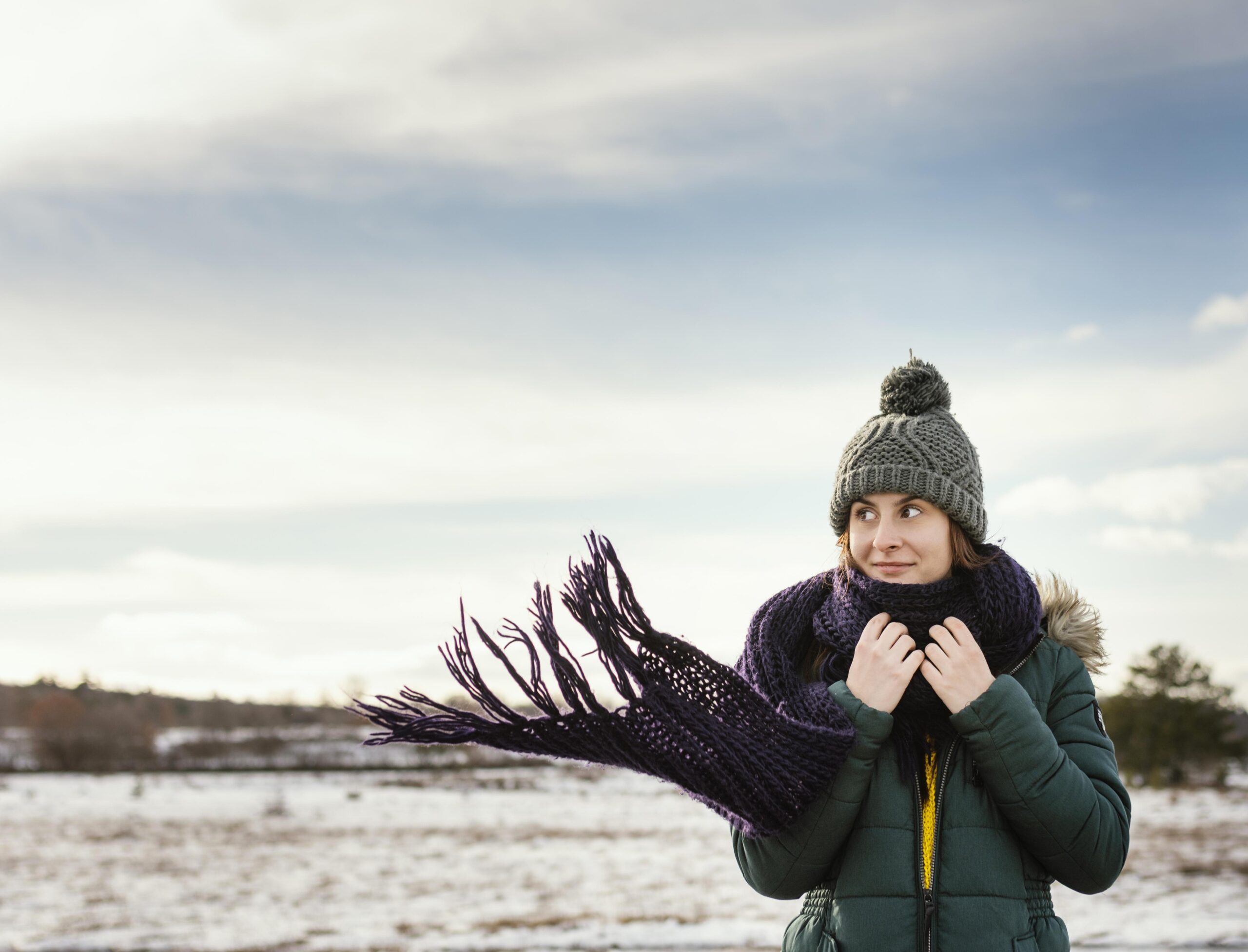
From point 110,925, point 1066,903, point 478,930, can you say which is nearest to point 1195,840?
point 1066,903

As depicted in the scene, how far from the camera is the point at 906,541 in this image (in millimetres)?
1861

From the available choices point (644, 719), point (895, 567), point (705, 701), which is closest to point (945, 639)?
point (895, 567)

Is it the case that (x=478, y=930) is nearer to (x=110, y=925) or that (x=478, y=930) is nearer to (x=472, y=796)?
(x=110, y=925)

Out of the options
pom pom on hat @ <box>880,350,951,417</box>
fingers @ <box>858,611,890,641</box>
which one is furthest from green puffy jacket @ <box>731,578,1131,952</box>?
pom pom on hat @ <box>880,350,951,417</box>

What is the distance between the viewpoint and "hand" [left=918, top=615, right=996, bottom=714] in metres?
1.69

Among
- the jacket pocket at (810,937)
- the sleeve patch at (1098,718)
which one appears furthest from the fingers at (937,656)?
the jacket pocket at (810,937)

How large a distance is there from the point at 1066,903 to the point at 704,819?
29.0 feet

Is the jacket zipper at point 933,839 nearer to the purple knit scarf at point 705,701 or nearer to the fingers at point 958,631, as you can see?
the purple knit scarf at point 705,701

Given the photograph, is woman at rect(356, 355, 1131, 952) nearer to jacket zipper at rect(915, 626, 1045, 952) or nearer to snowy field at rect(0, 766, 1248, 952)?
jacket zipper at rect(915, 626, 1045, 952)

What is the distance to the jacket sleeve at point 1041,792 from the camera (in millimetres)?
1639

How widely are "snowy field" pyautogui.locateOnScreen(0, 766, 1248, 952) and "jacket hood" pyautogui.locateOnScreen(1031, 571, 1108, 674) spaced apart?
3.58 meters

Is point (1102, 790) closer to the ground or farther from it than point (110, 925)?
farther from it

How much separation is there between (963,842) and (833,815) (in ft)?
0.75

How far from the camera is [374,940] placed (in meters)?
7.89
